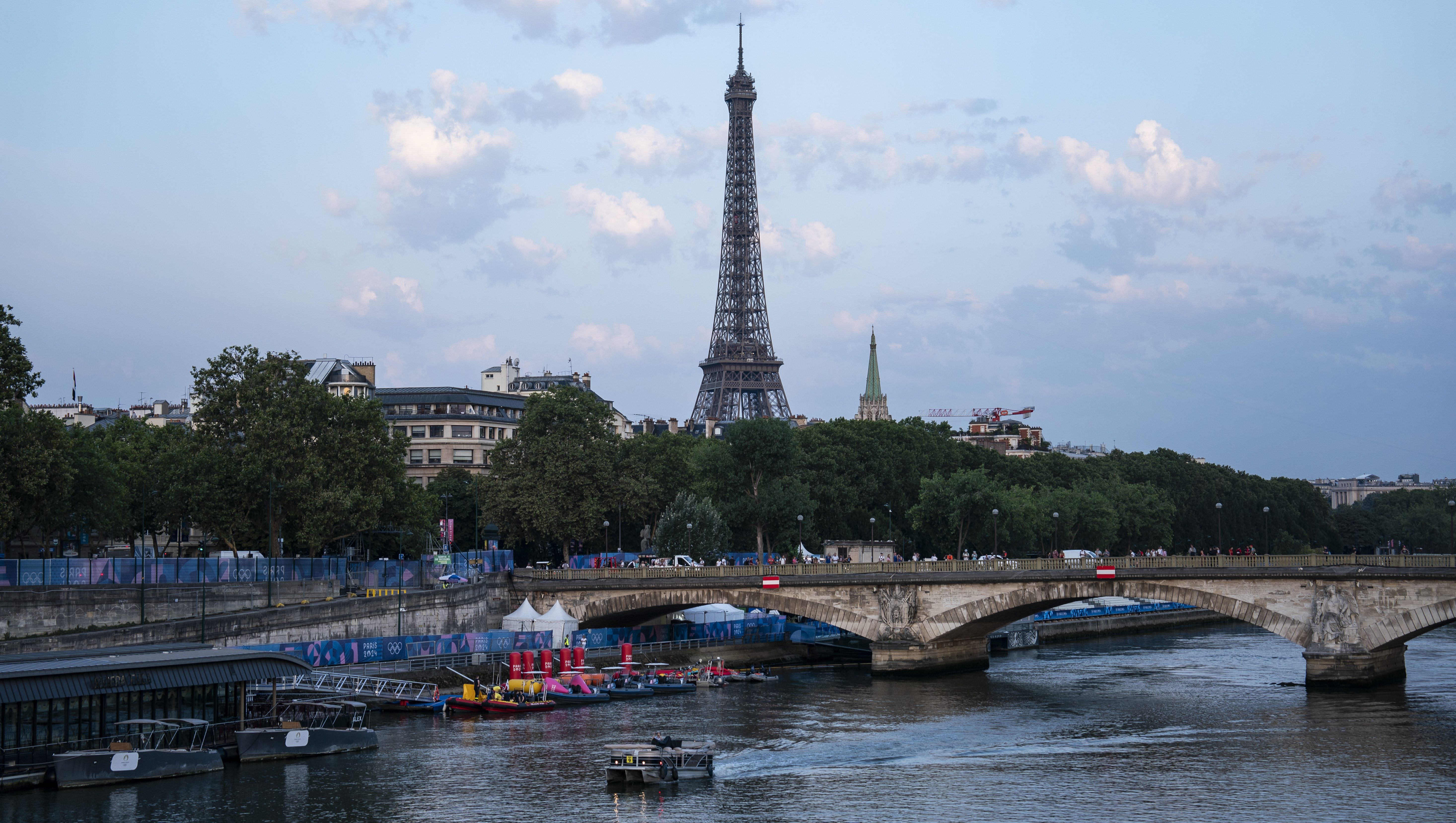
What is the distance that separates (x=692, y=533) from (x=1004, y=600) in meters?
35.4

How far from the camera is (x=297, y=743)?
2009 inches

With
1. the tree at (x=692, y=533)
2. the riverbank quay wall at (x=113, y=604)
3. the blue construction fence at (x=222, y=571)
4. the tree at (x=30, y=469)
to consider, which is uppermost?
the tree at (x=30, y=469)

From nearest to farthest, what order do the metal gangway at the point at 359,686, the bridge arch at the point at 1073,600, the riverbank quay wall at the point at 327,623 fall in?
the metal gangway at the point at 359,686 → the riverbank quay wall at the point at 327,623 → the bridge arch at the point at 1073,600

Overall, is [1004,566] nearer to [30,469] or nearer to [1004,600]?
[1004,600]

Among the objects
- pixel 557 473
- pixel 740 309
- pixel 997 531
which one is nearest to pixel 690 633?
pixel 557 473

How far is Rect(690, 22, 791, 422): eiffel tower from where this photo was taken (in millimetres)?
173000

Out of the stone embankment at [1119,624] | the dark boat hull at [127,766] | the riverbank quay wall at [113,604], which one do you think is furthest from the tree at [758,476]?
the dark boat hull at [127,766]

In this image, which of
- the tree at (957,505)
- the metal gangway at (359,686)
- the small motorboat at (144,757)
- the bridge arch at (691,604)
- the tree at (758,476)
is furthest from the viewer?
the tree at (957,505)

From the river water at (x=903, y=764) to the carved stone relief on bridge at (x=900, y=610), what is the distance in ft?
14.8

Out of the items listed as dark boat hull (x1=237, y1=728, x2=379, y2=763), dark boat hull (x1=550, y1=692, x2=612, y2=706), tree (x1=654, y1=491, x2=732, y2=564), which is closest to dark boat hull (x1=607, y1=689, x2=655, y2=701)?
dark boat hull (x1=550, y1=692, x2=612, y2=706)

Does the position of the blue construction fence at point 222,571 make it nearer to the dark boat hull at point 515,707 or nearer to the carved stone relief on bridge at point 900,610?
the dark boat hull at point 515,707

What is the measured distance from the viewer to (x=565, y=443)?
104375mm

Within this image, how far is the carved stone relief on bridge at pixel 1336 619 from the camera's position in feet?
218

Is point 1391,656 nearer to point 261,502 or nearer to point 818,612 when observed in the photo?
point 818,612
